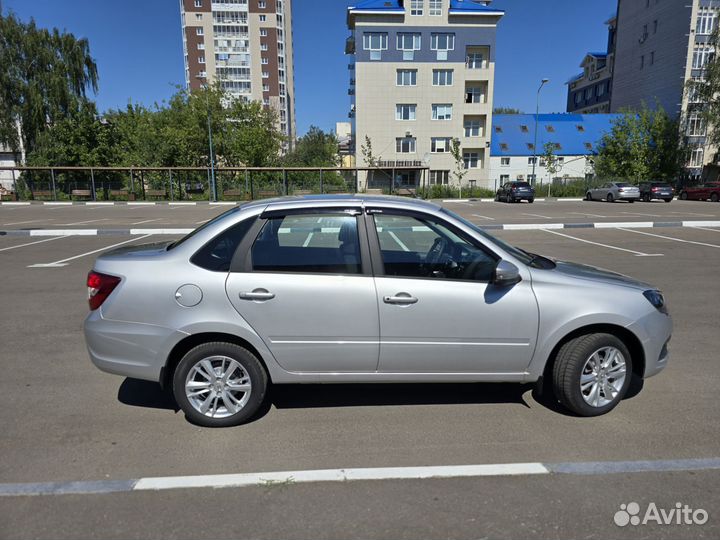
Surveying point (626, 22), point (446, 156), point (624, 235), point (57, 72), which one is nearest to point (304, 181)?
point (446, 156)

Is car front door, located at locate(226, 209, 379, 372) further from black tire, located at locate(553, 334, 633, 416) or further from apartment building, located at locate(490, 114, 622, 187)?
apartment building, located at locate(490, 114, 622, 187)

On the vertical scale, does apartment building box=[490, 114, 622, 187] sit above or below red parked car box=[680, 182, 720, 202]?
above

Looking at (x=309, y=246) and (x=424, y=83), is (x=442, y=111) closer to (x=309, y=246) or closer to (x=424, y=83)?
(x=424, y=83)

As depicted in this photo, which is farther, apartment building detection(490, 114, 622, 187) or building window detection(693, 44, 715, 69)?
apartment building detection(490, 114, 622, 187)

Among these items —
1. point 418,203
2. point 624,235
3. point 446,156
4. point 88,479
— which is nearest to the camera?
point 88,479

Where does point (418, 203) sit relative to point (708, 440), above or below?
above

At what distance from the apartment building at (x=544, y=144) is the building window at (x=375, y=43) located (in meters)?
16.4

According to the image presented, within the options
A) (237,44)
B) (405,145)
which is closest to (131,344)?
(405,145)

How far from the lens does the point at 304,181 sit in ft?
140

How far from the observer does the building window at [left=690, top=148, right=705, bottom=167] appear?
50250mm

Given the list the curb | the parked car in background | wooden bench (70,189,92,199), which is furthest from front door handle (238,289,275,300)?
wooden bench (70,189,92,199)

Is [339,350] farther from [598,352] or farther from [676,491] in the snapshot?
[676,491]

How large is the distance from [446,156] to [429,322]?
167 feet

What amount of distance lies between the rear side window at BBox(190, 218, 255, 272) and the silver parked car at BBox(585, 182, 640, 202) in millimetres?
38435
